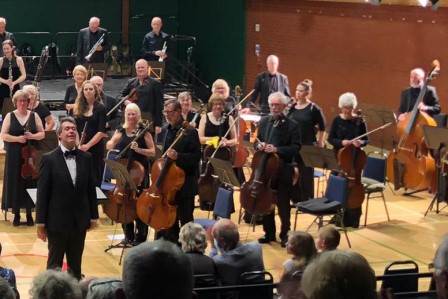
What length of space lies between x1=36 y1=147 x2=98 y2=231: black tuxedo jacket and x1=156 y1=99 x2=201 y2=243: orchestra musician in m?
1.49

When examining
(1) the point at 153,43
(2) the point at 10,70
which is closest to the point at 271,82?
(1) the point at 153,43

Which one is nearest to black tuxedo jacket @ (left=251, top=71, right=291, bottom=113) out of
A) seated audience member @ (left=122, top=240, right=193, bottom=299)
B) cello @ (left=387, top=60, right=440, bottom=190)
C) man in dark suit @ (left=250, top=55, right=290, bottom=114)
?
man in dark suit @ (left=250, top=55, right=290, bottom=114)

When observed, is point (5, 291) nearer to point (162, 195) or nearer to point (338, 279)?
point (338, 279)

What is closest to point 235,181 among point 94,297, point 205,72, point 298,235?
point 298,235

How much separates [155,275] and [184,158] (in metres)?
6.37

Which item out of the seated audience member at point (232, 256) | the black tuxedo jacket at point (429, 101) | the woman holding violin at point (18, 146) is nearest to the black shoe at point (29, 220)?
the woman holding violin at point (18, 146)

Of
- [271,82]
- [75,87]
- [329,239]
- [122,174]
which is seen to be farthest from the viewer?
[271,82]

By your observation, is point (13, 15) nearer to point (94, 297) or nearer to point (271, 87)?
point (271, 87)

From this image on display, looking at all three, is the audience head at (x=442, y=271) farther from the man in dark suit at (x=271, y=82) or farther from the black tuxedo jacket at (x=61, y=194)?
the man in dark suit at (x=271, y=82)

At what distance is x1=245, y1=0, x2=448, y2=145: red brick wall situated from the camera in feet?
49.3

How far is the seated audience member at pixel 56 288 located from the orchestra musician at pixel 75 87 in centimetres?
769

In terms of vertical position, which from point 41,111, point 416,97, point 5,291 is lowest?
point 41,111

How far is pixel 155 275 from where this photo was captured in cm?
238

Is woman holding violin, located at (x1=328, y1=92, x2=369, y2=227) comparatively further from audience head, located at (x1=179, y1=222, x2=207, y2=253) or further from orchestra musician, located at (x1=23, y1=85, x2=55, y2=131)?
audience head, located at (x1=179, y1=222, x2=207, y2=253)
